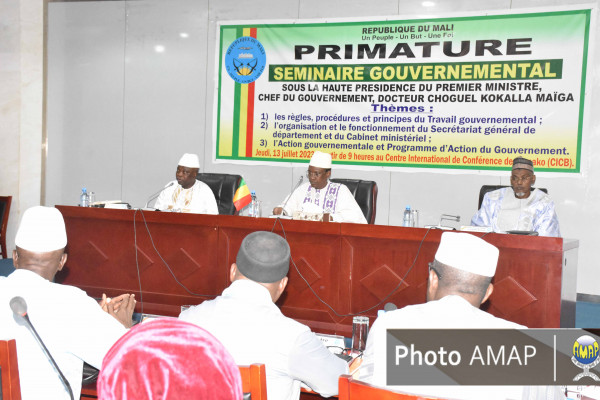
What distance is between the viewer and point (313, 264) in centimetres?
376

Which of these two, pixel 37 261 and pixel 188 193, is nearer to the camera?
pixel 37 261

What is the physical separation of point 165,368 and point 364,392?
692 mm

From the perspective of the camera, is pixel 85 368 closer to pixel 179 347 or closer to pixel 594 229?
pixel 179 347

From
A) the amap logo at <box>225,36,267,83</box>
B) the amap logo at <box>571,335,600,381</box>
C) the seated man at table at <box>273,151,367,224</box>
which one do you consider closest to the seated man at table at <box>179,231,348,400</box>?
the amap logo at <box>571,335,600,381</box>

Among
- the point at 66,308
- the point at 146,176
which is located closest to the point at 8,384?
the point at 66,308

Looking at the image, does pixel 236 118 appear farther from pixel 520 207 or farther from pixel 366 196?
pixel 520 207

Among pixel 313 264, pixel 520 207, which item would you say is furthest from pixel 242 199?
pixel 520 207

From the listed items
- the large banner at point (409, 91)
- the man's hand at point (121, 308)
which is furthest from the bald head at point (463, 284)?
the large banner at point (409, 91)

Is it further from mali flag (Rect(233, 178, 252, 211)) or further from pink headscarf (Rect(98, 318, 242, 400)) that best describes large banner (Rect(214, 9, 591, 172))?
pink headscarf (Rect(98, 318, 242, 400))

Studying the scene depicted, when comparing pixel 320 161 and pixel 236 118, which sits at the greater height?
pixel 236 118

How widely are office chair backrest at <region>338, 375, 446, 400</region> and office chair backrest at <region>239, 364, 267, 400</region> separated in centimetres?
18

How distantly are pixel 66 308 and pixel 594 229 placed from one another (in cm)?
508

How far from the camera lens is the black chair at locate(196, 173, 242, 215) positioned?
5074 mm

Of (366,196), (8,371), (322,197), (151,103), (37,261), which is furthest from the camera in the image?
(151,103)
